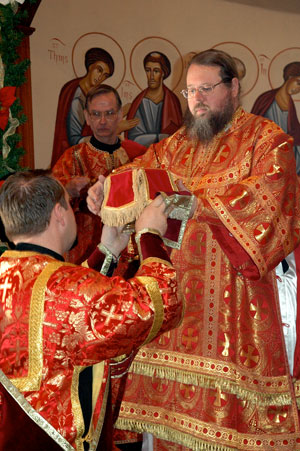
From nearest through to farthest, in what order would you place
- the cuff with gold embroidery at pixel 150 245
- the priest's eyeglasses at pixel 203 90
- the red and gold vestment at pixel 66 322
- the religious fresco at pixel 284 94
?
1. the red and gold vestment at pixel 66 322
2. the cuff with gold embroidery at pixel 150 245
3. the priest's eyeglasses at pixel 203 90
4. the religious fresco at pixel 284 94

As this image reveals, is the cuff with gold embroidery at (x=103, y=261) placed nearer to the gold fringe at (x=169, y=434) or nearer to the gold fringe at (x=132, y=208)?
the gold fringe at (x=132, y=208)

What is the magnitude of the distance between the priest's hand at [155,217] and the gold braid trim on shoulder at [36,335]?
0.41m

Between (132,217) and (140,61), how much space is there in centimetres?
497

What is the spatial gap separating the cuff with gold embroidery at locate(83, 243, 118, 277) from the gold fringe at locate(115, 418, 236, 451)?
0.83m

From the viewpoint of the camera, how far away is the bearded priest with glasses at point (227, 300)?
2.85 m

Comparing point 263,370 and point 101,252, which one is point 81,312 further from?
Answer: point 263,370

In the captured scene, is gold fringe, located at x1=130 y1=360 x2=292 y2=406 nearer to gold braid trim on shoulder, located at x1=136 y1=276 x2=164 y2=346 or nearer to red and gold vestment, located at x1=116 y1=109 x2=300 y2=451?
red and gold vestment, located at x1=116 y1=109 x2=300 y2=451

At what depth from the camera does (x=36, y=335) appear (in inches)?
87.2

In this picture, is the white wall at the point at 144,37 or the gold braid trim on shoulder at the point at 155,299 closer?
the gold braid trim on shoulder at the point at 155,299

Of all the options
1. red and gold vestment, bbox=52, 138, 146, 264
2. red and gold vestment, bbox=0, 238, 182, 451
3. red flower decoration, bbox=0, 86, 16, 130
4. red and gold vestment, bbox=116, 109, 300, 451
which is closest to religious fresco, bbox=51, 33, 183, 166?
red and gold vestment, bbox=52, 138, 146, 264

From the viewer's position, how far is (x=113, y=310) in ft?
7.07

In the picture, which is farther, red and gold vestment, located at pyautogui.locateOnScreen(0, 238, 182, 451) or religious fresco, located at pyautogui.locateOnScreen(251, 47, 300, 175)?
religious fresco, located at pyautogui.locateOnScreen(251, 47, 300, 175)

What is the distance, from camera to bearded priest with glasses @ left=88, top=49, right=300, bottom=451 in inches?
112

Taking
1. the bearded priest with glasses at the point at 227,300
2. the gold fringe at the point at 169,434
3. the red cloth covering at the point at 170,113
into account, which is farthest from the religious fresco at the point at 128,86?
the gold fringe at the point at 169,434
